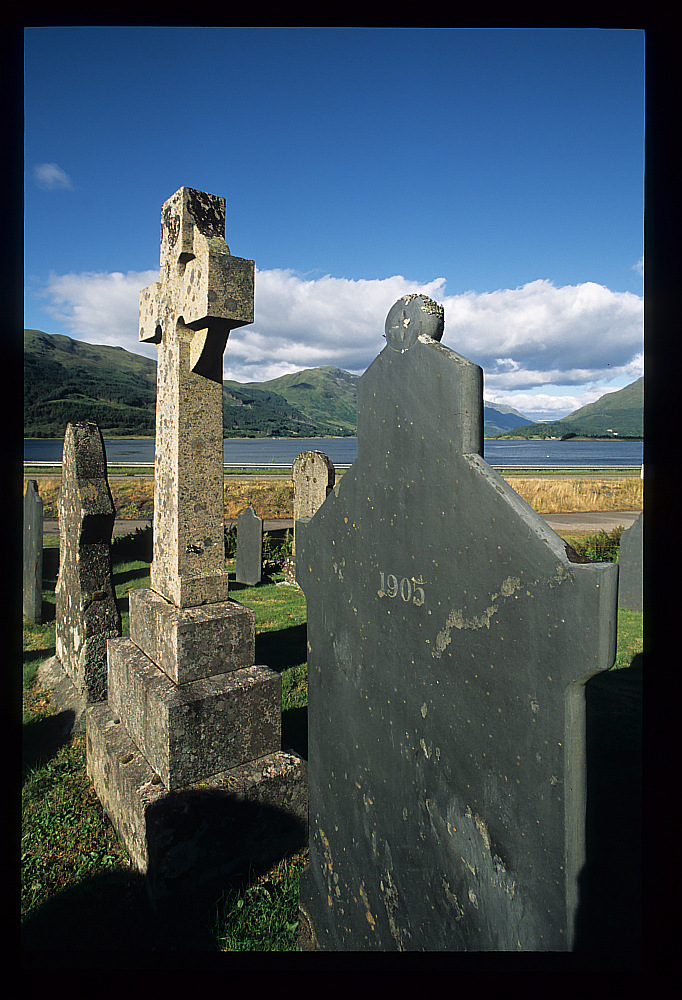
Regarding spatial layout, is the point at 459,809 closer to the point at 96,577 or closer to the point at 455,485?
the point at 455,485

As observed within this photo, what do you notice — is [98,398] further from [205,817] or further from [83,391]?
[205,817]

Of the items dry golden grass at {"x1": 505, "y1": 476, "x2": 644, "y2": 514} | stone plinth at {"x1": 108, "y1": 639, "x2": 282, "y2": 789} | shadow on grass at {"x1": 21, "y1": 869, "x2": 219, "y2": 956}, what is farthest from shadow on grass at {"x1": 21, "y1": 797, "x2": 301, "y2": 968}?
dry golden grass at {"x1": 505, "y1": 476, "x2": 644, "y2": 514}

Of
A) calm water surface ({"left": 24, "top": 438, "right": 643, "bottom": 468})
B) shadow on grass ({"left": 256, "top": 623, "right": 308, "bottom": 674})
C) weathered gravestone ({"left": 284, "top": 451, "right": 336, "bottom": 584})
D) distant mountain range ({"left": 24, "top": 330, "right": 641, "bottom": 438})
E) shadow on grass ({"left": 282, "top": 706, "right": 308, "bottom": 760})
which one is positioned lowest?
shadow on grass ({"left": 282, "top": 706, "right": 308, "bottom": 760})

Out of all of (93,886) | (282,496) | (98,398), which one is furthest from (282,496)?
(98,398)

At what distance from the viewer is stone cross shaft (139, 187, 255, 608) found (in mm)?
3275

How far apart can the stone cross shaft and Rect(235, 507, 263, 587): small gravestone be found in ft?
23.4

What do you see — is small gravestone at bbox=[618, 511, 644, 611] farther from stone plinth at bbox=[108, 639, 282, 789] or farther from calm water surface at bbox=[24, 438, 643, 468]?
calm water surface at bbox=[24, 438, 643, 468]

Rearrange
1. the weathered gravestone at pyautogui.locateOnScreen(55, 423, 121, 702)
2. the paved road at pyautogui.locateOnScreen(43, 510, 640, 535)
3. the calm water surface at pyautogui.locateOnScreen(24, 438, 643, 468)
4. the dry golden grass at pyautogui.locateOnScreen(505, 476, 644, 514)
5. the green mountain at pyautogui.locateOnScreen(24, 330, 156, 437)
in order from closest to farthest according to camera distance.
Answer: the weathered gravestone at pyautogui.locateOnScreen(55, 423, 121, 702), the paved road at pyautogui.locateOnScreen(43, 510, 640, 535), the dry golden grass at pyautogui.locateOnScreen(505, 476, 644, 514), the calm water surface at pyautogui.locateOnScreen(24, 438, 643, 468), the green mountain at pyautogui.locateOnScreen(24, 330, 156, 437)

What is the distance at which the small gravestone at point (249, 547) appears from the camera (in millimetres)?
10742

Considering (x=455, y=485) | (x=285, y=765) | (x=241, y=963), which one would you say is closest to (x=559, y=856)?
(x=455, y=485)

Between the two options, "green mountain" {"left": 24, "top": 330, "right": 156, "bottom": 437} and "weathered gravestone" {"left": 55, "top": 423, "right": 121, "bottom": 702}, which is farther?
"green mountain" {"left": 24, "top": 330, "right": 156, "bottom": 437}

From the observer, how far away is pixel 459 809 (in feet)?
5.37

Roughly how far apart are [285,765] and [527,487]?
23.7 meters

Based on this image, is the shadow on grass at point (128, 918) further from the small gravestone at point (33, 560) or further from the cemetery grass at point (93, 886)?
the small gravestone at point (33, 560)
